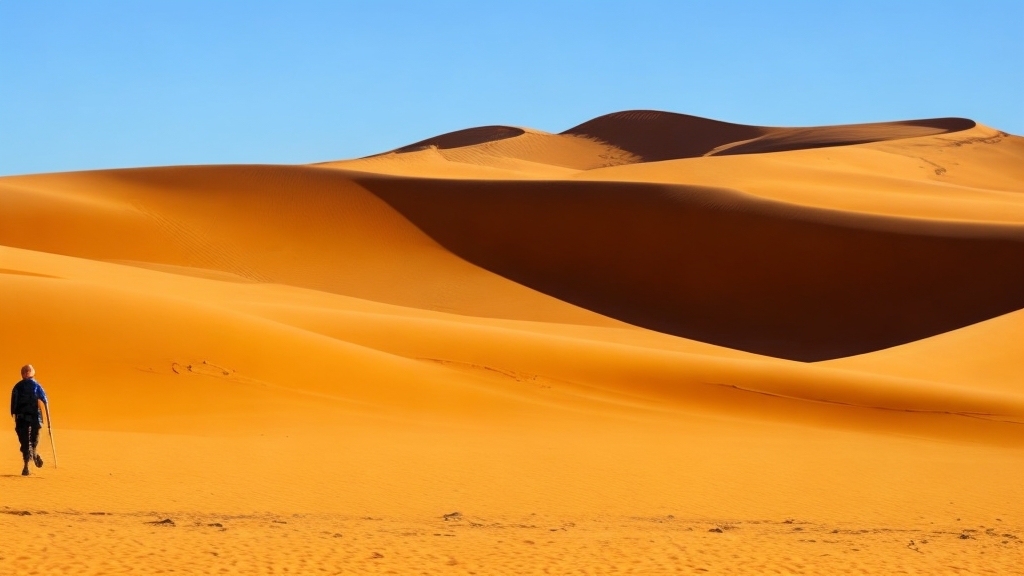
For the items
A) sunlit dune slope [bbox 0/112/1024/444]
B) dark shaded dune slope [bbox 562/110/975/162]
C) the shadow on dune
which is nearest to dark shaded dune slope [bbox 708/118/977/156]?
dark shaded dune slope [bbox 562/110/975/162]

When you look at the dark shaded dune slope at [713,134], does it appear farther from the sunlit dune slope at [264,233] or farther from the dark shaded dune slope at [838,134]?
the sunlit dune slope at [264,233]

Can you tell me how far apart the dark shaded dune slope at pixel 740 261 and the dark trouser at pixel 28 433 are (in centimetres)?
2492

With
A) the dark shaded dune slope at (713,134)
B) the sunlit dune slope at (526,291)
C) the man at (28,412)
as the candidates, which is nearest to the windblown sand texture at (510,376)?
the sunlit dune slope at (526,291)

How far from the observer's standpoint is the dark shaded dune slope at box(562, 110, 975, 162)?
90.1 metres

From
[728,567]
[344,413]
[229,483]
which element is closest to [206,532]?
[229,483]

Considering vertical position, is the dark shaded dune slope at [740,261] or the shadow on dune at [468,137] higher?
the shadow on dune at [468,137]

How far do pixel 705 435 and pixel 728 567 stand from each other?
9488 millimetres

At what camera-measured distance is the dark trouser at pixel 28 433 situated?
1205 cm

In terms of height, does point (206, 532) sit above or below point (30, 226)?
below

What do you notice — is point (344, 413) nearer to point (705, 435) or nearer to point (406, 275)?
point (705, 435)

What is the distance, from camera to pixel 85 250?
38250mm

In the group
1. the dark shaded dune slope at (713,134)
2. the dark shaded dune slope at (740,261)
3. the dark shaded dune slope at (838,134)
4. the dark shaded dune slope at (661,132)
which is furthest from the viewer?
the dark shaded dune slope at (661,132)

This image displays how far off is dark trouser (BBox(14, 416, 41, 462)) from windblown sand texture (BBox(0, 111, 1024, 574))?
12.6 inches

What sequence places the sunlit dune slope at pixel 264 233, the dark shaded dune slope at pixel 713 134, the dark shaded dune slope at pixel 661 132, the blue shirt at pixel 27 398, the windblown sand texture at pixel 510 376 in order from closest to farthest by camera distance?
1. the windblown sand texture at pixel 510 376
2. the blue shirt at pixel 27 398
3. the sunlit dune slope at pixel 264 233
4. the dark shaded dune slope at pixel 713 134
5. the dark shaded dune slope at pixel 661 132
